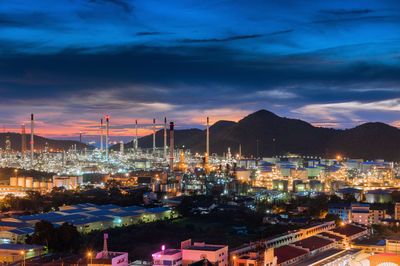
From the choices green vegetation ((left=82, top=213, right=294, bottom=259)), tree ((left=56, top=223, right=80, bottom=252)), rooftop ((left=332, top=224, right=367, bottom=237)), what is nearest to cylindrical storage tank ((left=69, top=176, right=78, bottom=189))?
green vegetation ((left=82, top=213, right=294, bottom=259))

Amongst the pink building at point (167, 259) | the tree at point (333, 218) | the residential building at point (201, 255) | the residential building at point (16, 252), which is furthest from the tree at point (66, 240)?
the tree at point (333, 218)

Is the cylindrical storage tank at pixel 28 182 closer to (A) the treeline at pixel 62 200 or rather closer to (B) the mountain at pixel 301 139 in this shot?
(A) the treeline at pixel 62 200

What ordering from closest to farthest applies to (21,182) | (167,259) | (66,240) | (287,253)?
(167,259), (287,253), (66,240), (21,182)

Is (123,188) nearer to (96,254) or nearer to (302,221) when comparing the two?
(302,221)

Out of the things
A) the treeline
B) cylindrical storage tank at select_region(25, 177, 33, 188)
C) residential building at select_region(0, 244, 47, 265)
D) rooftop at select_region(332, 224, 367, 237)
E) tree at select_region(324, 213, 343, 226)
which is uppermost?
cylindrical storage tank at select_region(25, 177, 33, 188)

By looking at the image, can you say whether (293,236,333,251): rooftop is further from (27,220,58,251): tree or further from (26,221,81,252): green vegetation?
(27,220,58,251): tree

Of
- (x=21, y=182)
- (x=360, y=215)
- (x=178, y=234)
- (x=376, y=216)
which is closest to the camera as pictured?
(x=178, y=234)

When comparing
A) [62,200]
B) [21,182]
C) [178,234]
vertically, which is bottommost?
[178,234]

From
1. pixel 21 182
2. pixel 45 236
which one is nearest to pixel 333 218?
pixel 45 236

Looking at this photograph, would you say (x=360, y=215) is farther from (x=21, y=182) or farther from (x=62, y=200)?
(x=21, y=182)
